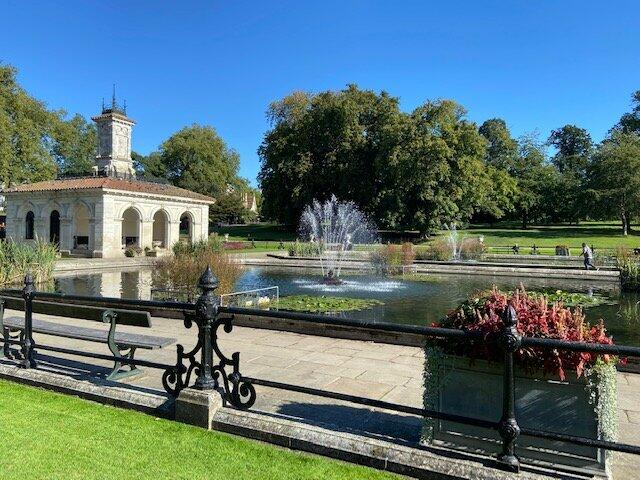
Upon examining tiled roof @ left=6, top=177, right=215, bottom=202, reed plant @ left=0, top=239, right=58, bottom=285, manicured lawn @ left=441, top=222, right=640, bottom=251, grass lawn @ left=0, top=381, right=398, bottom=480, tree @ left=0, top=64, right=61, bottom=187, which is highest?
tree @ left=0, top=64, right=61, bottom=187

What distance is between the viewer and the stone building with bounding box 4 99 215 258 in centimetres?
3316

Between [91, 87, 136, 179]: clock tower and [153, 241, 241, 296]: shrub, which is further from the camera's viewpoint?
[91, 87, 136, 179]: clock tower

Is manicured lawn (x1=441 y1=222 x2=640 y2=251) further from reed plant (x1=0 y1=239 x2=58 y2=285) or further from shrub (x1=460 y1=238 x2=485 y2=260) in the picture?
reed plant (x1=0 y1=239 x2=58 y2=285)

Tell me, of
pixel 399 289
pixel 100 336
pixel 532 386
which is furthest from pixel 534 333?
pixel 399 289

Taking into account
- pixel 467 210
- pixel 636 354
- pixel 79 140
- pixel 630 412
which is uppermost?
pixel 79 140

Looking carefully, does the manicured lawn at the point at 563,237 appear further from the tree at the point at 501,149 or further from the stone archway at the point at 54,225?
the stone archway at the point at 54,225

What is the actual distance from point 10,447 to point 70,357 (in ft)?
10.4

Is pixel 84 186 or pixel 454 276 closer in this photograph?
pixel 454 276

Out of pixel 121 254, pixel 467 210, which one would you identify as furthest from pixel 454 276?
pixel 467 210

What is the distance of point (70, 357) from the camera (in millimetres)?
6809

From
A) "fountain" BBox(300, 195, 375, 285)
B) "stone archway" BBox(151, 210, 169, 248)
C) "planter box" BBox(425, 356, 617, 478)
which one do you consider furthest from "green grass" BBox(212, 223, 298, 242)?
"planter box" BBox(425, 356, 617, 478)

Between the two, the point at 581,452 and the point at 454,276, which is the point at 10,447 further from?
the point at 454,276

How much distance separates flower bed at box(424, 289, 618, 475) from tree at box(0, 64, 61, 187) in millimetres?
44637

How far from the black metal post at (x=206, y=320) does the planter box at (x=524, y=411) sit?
6.00 ft
